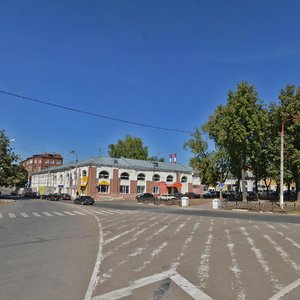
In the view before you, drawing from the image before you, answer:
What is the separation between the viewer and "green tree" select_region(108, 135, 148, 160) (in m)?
122

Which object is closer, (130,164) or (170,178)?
(130,164)

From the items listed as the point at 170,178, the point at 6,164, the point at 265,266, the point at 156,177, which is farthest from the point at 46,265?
the point at 170,178

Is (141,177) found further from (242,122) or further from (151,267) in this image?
(151,267)

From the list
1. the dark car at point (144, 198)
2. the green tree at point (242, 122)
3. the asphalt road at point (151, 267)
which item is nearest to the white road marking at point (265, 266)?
the asphalt road at point (151, 267)

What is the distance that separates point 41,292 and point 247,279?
3.98 m

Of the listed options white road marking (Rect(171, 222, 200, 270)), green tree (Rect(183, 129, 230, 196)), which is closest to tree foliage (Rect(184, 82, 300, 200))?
green tree (Rect(183, 129, 230, 196))

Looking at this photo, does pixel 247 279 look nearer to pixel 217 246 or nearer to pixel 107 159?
pixel 217 246

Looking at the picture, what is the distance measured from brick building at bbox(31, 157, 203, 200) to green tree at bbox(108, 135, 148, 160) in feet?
82.0

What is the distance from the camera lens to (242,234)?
53.9ft

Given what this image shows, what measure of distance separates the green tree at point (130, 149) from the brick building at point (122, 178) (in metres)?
25.0

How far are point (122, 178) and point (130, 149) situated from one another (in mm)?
39523

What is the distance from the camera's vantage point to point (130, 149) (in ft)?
403

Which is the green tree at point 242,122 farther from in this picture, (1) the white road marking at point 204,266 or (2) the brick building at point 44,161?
(2) the brick building at point 44,161

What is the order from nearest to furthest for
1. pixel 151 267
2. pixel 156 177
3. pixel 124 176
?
pixel 151 267 → pixel 124 176 → pixel 156 177
